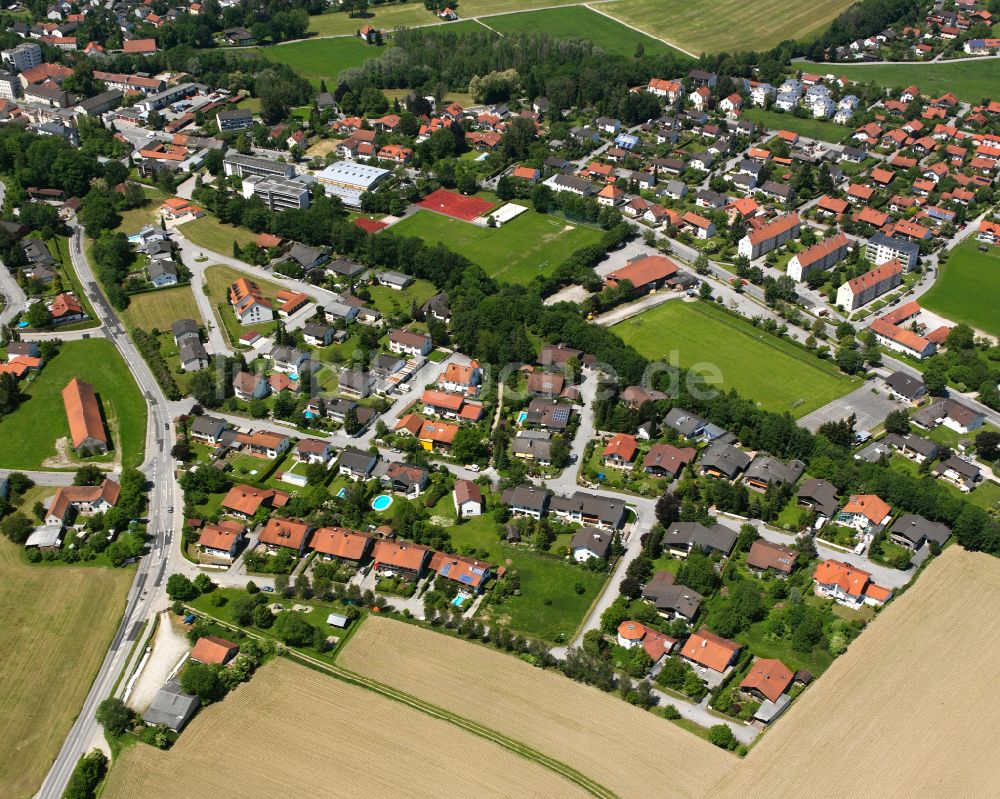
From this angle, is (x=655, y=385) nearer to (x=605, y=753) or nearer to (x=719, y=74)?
(x=605, y=753)

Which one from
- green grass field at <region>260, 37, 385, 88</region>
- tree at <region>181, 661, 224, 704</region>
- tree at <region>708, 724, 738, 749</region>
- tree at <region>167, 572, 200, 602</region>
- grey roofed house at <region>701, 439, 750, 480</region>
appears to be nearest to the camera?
tree at <region>708, 724, 738, 749</region>

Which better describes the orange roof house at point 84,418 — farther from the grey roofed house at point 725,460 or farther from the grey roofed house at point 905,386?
the grey roofed house at point 905,386

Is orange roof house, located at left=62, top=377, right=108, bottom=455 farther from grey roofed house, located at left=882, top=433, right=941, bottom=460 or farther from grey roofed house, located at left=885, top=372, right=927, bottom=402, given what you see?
grey roofed house, located at left=885, top=372, right=927, bottom=402

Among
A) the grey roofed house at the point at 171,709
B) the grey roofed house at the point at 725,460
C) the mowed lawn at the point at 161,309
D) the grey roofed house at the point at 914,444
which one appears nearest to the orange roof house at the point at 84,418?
the mowed lawn at the point at 161,309

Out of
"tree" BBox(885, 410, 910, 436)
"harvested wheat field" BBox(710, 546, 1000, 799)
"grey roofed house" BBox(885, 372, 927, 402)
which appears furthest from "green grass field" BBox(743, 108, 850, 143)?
"harvested wheat field" BBox(710, 546, 1000, 799)

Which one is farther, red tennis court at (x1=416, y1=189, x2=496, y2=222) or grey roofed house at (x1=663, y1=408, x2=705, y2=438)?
red tennis court at (x1=416, y1=189, x2=496, y2=222)

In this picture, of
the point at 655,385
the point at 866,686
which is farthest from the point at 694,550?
the point at 655,385
